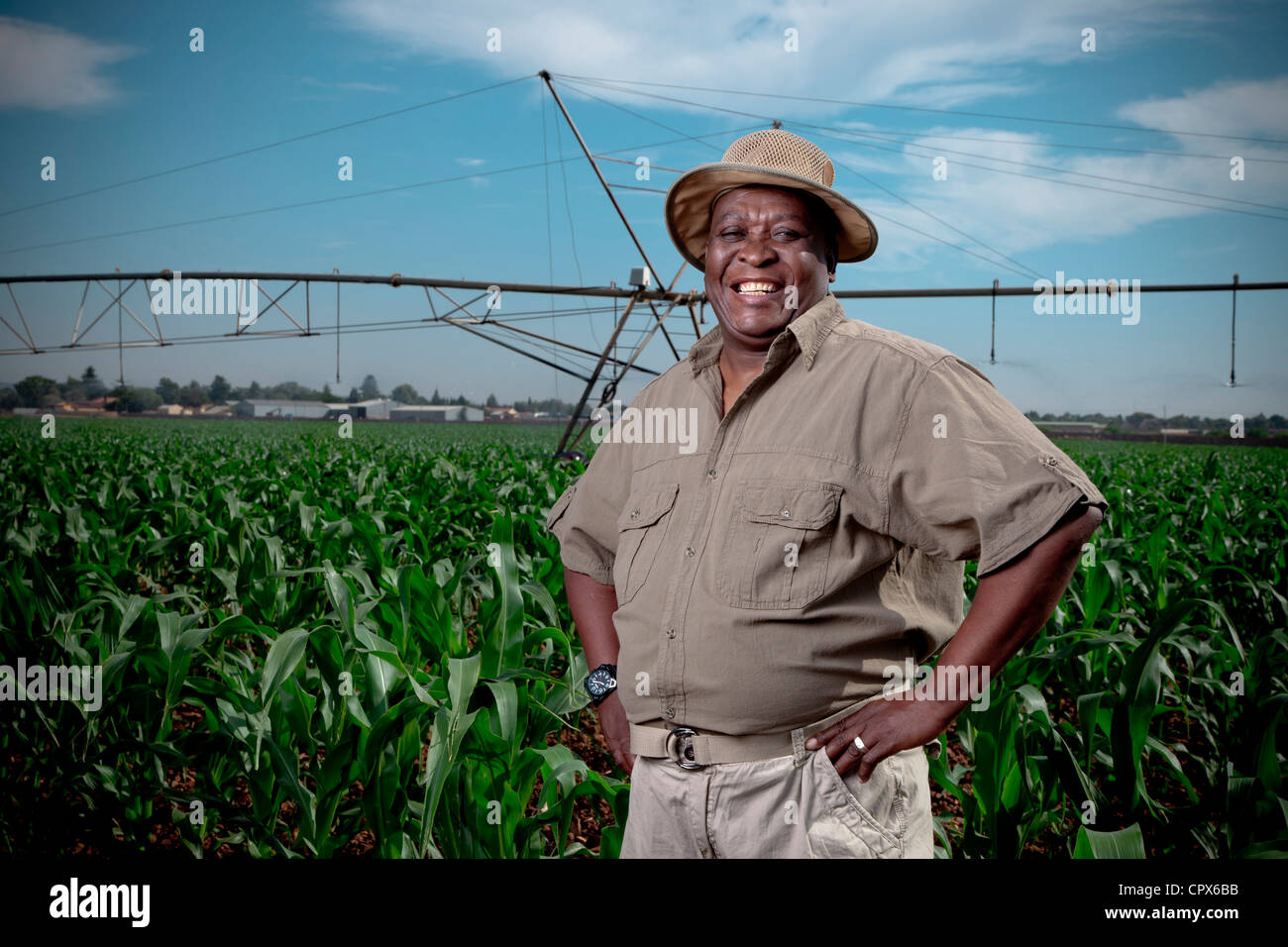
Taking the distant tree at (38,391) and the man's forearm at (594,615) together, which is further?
the distant tree at (38,391)

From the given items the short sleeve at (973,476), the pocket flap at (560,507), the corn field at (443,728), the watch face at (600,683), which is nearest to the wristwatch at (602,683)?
the watch face at (600,683)

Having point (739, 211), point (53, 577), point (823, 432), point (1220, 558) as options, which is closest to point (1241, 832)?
point (823, 432)

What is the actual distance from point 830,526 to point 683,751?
516 millimetres

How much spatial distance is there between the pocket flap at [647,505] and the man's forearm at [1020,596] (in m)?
0.62

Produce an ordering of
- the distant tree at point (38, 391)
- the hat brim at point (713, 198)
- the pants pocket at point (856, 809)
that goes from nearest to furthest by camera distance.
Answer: the pants pocket at point (856, 809) → the hat brim at point (713, 198) → the distant tree at point (38, 391)

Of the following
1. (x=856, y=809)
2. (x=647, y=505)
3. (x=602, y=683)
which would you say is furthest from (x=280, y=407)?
(x=856, y=809)

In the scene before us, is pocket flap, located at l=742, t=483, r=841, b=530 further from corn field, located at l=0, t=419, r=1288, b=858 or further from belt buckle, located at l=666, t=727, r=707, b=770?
corn field, located at l=0, t=419, r=1288, b=858

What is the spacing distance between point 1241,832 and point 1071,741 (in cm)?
107

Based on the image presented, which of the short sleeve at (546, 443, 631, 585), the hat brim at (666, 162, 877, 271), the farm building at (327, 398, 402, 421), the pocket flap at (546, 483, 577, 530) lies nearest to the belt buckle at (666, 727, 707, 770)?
the short sleeve at (546, 443, 631, 585)

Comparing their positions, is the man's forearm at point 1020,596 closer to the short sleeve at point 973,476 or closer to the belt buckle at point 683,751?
the short sleeve at point 973,476

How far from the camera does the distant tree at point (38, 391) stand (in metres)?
18.7

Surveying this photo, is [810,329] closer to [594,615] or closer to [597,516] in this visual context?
[597,516]

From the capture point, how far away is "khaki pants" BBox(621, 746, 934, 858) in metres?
1.53

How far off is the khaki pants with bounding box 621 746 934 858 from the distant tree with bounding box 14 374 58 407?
18.0 metres
